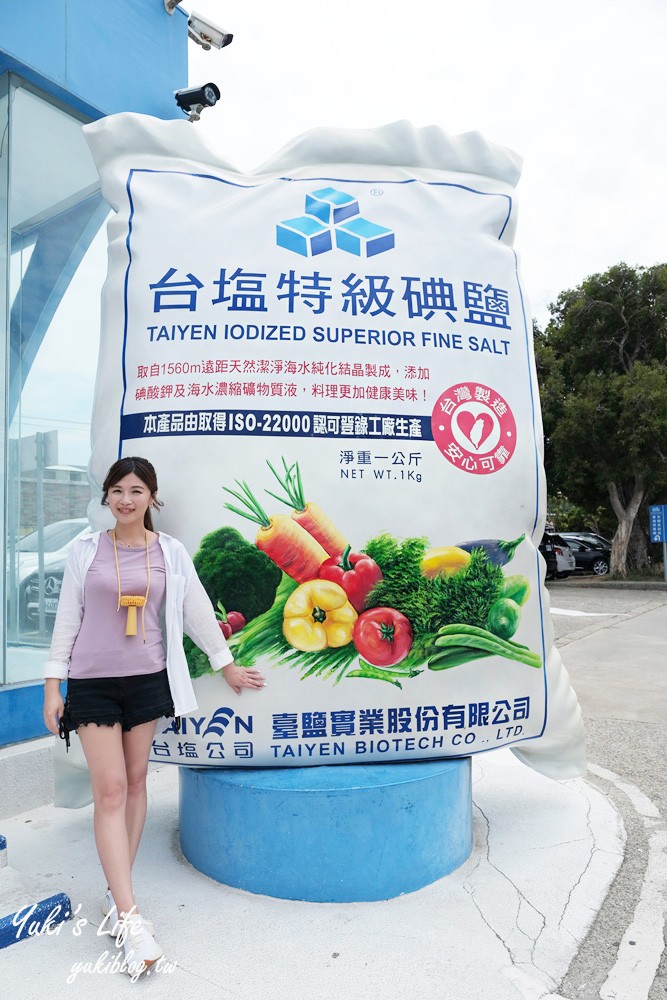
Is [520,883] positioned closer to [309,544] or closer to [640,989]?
[640,989]

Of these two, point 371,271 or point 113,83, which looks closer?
point 371,271

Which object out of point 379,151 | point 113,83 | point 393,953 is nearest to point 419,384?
point 379,151

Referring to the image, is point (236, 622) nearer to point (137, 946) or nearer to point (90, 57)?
point (137, 946)

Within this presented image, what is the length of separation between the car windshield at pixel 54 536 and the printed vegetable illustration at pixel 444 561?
212 centimetres

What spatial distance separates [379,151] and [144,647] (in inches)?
69.3

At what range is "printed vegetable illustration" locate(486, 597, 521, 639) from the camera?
241cm

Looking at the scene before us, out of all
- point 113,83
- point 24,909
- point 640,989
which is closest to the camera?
point 640,989

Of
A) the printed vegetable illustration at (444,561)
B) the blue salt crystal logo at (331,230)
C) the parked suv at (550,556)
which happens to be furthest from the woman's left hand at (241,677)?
the parked suv at (550,556)

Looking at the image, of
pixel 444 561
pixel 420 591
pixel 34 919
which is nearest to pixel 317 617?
pixel 420 591

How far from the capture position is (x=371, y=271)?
2432 mm

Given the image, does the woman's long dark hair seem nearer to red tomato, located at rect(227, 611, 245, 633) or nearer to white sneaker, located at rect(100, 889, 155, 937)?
red tomato, located at rect(227, 611, 245, 633)

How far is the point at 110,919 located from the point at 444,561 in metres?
1.38

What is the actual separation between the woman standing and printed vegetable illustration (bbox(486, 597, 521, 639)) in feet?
2.97

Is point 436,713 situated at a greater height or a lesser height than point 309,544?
lesser
